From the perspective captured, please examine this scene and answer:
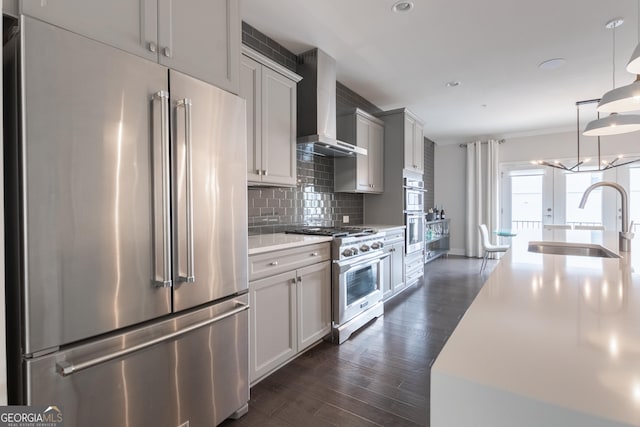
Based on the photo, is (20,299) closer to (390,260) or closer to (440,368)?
(440,368)

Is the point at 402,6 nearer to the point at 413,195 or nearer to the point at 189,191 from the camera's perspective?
the point at 189,191

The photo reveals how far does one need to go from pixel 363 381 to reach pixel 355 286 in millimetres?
964

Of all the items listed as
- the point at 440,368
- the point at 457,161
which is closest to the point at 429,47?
the point at 440,368

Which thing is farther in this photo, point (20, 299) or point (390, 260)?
point (390, 260)

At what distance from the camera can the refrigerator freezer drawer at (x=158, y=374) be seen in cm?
110

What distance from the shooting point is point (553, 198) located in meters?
6.33

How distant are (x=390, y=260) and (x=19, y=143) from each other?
344 centimetres

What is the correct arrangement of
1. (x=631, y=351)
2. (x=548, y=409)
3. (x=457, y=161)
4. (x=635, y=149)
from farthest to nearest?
(x=457, y=161) → (x=635, y=149) → (x=631, y=351) → (x=548, y=409)

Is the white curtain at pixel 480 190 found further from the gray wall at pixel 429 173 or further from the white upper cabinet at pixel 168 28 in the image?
the white upper cabinet at pixel 168 28

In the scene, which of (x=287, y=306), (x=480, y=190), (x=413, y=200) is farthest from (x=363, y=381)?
(x=480, y=190)

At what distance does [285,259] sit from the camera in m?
2.20

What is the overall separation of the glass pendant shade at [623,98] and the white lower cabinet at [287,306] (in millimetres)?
2127

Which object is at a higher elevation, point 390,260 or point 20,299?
point 20,299

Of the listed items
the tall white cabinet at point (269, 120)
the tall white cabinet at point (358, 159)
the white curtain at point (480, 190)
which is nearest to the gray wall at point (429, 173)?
the white curtain at point (480, 190)
